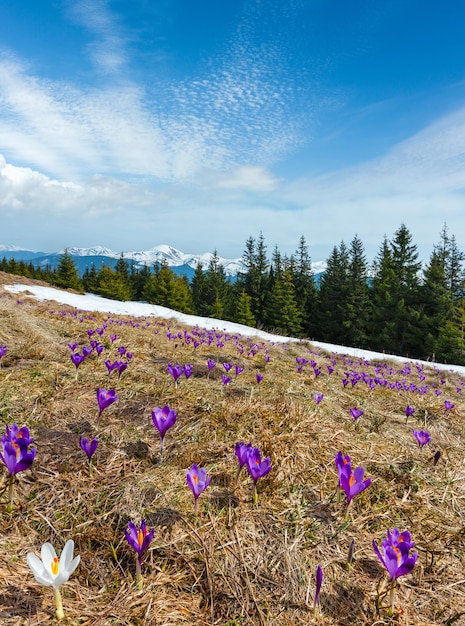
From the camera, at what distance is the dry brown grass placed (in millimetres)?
1348

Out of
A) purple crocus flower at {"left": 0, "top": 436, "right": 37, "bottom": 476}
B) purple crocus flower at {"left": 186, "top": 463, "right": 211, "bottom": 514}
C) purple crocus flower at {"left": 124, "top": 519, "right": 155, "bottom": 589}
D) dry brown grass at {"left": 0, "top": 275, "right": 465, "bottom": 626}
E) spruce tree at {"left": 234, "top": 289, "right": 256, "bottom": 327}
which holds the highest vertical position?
purple crocus flower at {"left": 0, "top": 436, "right": 37, "bottom": 476}

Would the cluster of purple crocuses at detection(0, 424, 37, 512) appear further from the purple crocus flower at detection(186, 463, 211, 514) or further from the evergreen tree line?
the evergreen tree line

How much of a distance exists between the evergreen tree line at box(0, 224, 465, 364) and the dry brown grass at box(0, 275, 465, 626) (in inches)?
1125

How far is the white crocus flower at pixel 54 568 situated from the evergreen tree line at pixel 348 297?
30.3 m

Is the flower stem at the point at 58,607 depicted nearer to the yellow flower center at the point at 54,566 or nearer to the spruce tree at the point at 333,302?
the yellow flower center at the point at 54,566

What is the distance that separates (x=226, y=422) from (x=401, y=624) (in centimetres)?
148

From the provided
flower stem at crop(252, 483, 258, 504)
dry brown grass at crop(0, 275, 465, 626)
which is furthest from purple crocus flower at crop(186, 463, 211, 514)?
flower stem at crop(252, 483, 258, 504)

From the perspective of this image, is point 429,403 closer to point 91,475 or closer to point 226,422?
point 226,422

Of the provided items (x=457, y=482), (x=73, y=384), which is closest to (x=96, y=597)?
(x=73, y=384)

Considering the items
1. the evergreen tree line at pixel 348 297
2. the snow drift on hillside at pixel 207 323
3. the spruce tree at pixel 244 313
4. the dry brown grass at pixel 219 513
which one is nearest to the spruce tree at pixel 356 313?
the evergreen tree line at pixel 348 297

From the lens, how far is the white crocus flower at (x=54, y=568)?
45.1 inches

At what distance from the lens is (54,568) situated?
1.20 metres

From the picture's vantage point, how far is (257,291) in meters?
50.4

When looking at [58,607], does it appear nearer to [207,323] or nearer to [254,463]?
[254,463]
